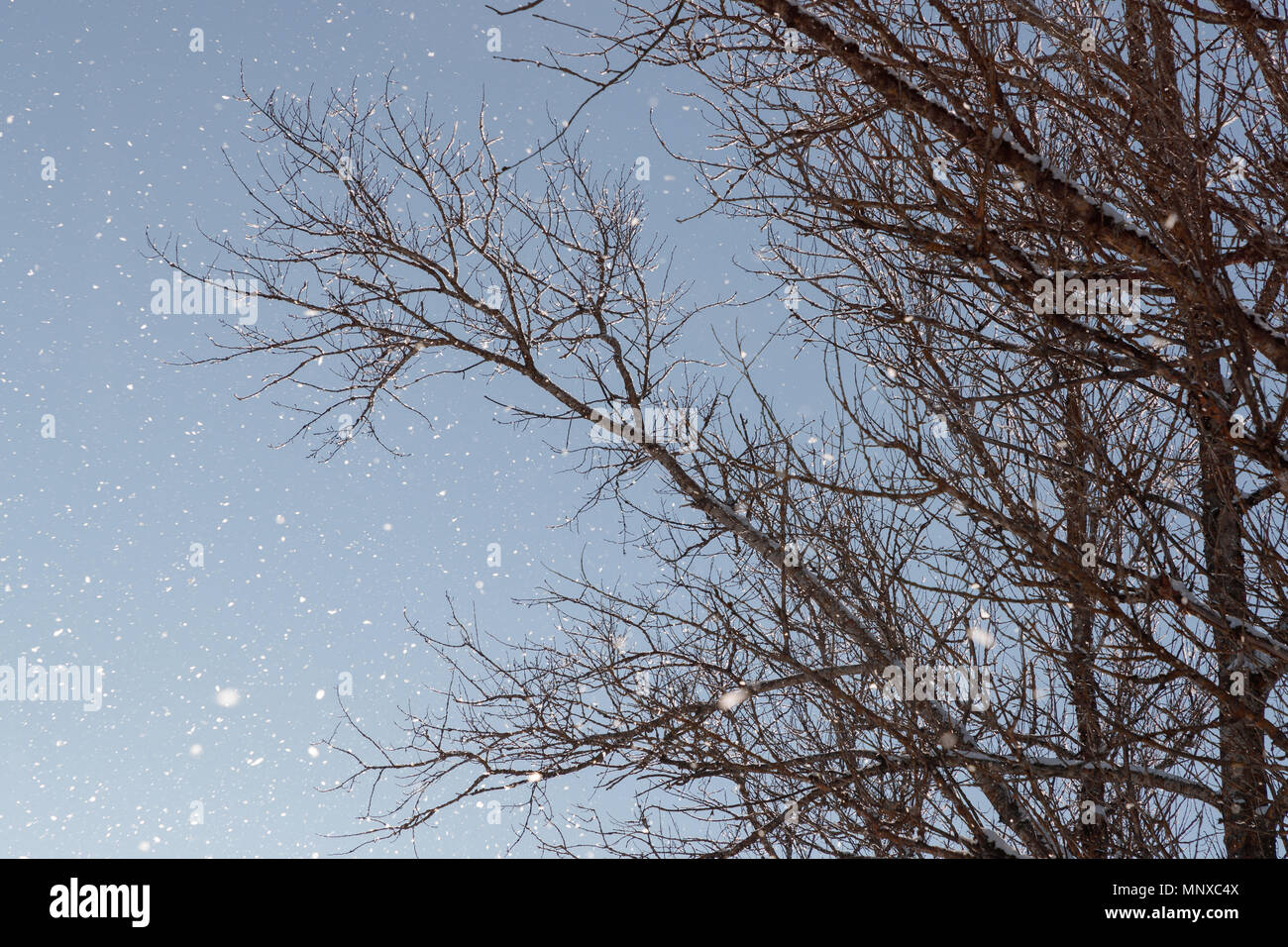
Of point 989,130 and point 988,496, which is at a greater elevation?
point 989,130

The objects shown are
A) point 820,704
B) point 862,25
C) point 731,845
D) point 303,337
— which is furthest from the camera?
point 303,337

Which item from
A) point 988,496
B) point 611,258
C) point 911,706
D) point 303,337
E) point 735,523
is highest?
point 611,258

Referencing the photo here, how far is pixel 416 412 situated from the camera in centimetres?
781

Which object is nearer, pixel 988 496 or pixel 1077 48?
pixel 1077 48

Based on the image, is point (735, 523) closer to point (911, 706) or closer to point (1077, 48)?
point (911, 706)
